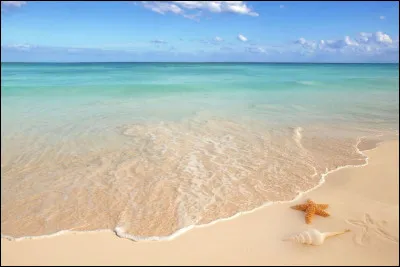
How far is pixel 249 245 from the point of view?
13.5 ft

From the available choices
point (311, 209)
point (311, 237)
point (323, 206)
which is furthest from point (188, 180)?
point (311, 237)

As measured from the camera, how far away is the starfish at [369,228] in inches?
165

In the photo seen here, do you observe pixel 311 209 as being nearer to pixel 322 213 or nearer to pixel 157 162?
pixel 322 213

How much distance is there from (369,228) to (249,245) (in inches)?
72.2

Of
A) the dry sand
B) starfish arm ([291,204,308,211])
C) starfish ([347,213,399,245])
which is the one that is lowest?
the dry sand

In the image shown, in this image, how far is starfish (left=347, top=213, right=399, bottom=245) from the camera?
418 cm

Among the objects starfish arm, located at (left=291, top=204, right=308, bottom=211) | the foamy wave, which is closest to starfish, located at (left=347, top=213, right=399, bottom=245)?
starfish arm, located at (left=291, top=204, right=308, bottom=211)

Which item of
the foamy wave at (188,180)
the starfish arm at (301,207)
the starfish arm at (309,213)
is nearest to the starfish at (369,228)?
the starfish arm at (309,213)

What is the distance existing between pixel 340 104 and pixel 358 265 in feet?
45.7

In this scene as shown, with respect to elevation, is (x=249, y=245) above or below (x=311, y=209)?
below

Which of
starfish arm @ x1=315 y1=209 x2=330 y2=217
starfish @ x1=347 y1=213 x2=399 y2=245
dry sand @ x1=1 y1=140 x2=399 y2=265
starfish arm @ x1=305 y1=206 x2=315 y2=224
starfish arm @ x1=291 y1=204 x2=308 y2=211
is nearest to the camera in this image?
dry sand @ x1=1 y1=140 x2=399 y2=265

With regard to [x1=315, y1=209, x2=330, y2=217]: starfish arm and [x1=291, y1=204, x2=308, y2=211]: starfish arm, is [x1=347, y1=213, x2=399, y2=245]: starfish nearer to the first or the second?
[x1=315, y1=209, x2=330, y2=217]: starfish arm

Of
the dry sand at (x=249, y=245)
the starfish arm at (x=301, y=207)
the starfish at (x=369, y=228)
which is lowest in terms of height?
the dry sand at (x=249, y=245)

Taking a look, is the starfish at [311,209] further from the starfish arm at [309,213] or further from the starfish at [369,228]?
the starfish at [369,228]
